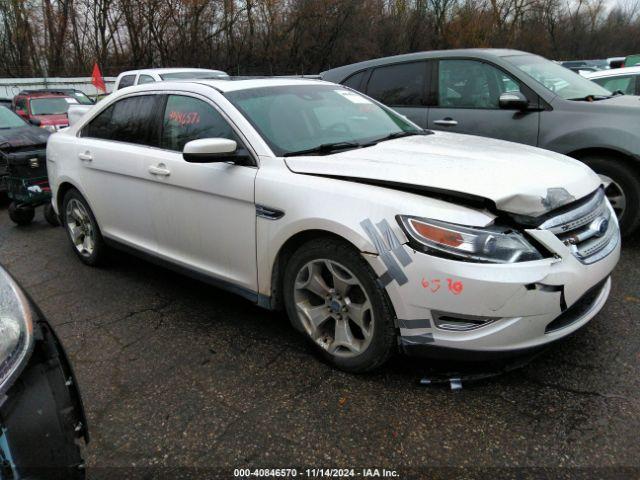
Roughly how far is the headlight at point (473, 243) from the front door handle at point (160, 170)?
1.87m

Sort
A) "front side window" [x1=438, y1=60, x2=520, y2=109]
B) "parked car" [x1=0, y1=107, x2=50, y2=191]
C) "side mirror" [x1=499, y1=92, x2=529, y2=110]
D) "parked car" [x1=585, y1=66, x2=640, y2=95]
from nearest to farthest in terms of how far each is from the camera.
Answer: "side mirror" [x1=499, y1=92, x2=529, y2=110], "front side window" [x1=438, y1=60, x2=520, y2=109], "parked car" [x1=0, y1=107, x2=50, y2=191], "parked car" [x1=585, y1=66, x2=640, y2=95]

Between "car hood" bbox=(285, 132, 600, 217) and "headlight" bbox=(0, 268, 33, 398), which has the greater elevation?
"car hood" bbox=(285, 132, 600, 217)

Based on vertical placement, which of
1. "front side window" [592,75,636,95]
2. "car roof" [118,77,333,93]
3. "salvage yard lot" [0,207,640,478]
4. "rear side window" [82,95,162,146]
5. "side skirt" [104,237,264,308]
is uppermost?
"car roof" [118,77,333,93]

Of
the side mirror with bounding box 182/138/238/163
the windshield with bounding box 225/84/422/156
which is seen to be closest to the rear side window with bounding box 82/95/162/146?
the windshield with bounding box 225/84/422/156

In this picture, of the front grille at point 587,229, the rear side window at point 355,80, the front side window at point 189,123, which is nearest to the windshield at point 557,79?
the rear side window at point 355,80

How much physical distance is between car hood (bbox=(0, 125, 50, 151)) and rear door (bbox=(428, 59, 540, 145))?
17.4 feet

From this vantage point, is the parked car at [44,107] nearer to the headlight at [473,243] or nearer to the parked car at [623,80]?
the parked car at [623,80]

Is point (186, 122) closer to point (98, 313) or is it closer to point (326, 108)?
point (326, 108)

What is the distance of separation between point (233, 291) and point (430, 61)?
12.0 ft

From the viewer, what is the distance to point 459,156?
2926 mm

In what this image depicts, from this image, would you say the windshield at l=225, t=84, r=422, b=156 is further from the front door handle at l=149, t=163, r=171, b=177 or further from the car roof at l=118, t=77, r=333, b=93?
the front door handle at l=149, t=163, r=171, b=177

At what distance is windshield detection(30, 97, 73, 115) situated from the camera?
13.2 metres

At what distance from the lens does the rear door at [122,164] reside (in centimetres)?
374

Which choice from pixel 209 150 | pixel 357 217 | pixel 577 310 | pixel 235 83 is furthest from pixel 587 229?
Answer: pixel 235 83
